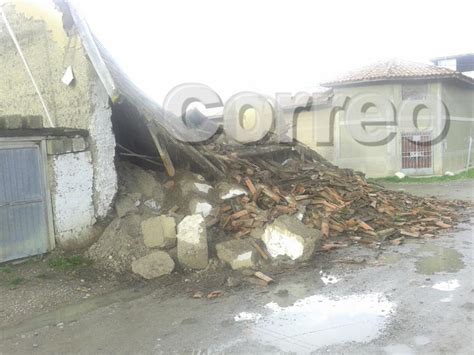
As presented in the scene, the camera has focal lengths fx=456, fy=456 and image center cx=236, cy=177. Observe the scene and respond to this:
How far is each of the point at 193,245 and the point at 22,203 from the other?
2.80m

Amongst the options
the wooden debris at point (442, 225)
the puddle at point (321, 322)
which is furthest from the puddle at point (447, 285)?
the wooden debris at point (442, 225)

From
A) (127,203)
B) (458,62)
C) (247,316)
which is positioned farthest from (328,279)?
(458,62)

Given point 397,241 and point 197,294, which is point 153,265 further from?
point 397,241

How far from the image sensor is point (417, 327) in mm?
4750

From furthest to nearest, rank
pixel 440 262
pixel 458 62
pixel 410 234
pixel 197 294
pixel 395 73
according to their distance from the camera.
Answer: pixel 458 62, pixel 395 73, pixel 410 234, pixel 440 262, pixel 197 294

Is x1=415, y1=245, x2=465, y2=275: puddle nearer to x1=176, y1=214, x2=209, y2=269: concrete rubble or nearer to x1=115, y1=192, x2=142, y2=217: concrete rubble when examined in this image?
x1=176, y1=214, x2=209, y2=269: concrete rubble

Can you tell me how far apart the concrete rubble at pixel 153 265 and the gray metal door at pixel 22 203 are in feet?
5.63

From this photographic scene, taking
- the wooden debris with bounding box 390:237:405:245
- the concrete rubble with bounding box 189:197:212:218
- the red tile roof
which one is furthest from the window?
the concrete rubble with bounding box 189:197:212:218

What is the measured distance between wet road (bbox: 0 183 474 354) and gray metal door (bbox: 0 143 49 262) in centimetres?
177

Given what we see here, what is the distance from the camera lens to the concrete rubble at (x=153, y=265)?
6.88 m

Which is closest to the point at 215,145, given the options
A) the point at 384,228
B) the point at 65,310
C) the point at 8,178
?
the point at 384,228

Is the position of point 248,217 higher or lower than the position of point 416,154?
higher

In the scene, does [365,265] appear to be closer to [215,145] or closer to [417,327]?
[417,327]

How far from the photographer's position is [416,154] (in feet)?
74.4
